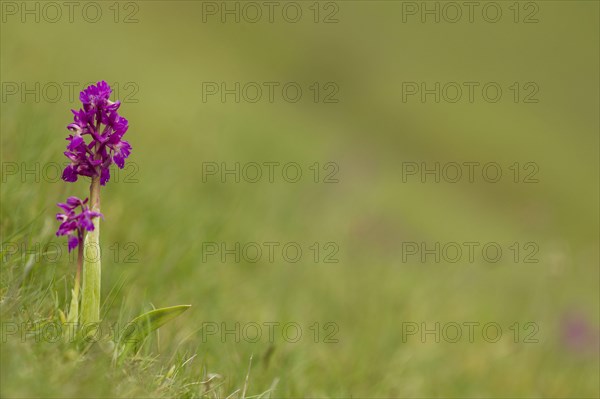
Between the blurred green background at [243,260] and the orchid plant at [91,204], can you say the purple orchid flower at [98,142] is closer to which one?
the orchid plant at [91,204]

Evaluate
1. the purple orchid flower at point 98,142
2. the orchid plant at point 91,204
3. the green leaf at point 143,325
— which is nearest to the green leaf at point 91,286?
the orchid plant at point 91,204

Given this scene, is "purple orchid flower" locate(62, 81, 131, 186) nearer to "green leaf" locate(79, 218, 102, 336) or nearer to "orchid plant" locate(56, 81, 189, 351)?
"orchid plant" locate(56, 81, 189, 351)

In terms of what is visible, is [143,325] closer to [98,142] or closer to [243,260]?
[98,142]

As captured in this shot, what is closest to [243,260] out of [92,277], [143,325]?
[143,325]

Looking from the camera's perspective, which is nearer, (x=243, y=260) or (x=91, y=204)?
(x=91, y=204)

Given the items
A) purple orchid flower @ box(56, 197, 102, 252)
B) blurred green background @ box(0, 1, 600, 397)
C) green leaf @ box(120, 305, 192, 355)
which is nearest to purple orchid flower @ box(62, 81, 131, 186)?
purple orchid flower @ box(56, 197, 102, 252)

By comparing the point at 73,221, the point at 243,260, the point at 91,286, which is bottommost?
Answer: the point at 243,260

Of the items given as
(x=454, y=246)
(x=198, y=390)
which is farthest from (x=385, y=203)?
(x=198, y=390)
